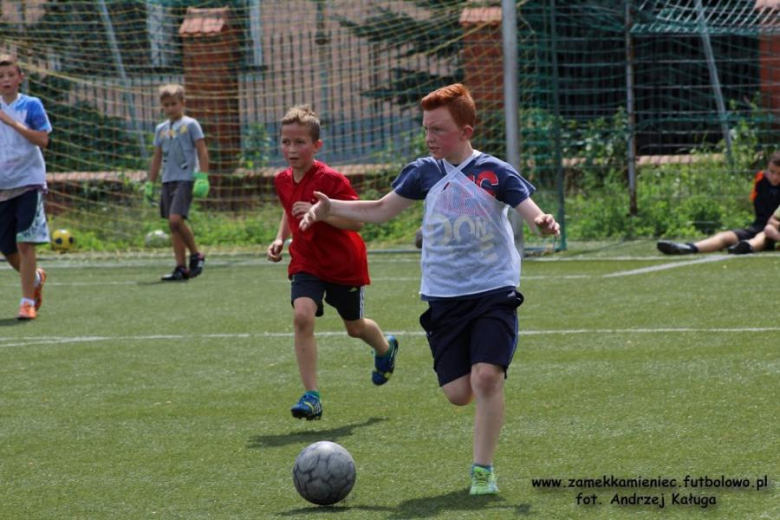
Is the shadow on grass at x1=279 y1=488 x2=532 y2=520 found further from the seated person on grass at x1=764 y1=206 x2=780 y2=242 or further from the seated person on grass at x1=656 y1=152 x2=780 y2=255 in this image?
the seated person on grass at x1=764 y1=206 x2=780 y2=242

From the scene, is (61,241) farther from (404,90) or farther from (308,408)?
(308,408)

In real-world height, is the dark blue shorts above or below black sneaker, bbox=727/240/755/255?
above

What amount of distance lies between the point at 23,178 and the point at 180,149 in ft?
9.61

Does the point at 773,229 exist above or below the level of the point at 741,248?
above

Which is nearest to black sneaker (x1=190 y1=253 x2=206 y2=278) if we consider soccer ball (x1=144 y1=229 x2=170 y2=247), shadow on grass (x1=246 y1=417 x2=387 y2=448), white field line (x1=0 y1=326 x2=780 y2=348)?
soccer ball (x1=144 y1=229 x2=170 y2=247)

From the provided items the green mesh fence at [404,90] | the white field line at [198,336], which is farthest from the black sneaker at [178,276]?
the green mesh fence at [404,90]

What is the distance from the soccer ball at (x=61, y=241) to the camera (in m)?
15.6

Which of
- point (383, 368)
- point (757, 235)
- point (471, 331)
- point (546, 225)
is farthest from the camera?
point (757, 235)

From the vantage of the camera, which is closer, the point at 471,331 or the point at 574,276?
the point at 471,331

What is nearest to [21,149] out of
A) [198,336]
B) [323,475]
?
[198,336]

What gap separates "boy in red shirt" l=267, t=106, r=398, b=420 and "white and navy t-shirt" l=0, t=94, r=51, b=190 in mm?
4015

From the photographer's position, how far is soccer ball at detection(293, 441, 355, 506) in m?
4.70

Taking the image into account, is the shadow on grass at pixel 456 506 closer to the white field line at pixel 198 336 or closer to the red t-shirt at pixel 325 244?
the red t-shirt at pixel 325 244

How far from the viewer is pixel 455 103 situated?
5113 mm
